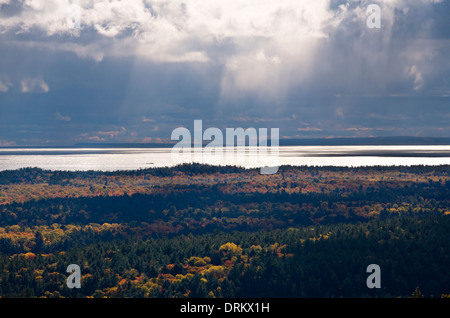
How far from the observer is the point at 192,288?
→ 5748 inches

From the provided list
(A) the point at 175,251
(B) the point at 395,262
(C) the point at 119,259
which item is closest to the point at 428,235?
(B) the point at 395,262

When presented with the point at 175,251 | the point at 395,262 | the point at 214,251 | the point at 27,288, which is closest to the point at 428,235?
the point at 395,262

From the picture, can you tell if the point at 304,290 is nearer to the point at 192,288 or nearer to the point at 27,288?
the point at 192,288
